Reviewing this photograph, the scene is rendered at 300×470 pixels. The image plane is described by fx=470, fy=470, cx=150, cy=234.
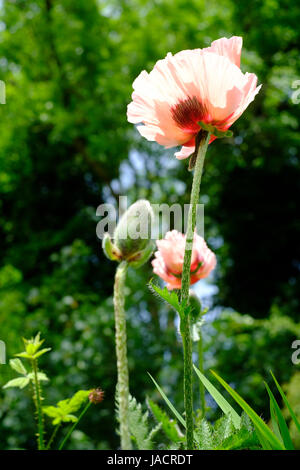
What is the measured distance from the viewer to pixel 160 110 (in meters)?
0.41

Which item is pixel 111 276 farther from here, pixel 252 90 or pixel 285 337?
pixel 252 90

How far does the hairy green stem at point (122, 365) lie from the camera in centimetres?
29

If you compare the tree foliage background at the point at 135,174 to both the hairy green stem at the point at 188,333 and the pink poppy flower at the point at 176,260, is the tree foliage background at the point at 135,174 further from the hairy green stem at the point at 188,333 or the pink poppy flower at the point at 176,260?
the hairy green stem at the point at 188,333

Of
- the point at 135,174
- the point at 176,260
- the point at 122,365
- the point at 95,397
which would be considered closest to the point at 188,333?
the point at 122,365

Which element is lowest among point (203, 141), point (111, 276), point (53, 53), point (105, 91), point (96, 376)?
point (203, 141)

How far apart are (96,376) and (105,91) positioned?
284 cm

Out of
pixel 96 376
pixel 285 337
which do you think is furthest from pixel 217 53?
pixel 285 337

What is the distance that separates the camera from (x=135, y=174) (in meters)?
5.88

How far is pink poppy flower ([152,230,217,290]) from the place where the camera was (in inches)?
25.9

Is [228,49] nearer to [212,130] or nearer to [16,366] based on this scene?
[212,130]

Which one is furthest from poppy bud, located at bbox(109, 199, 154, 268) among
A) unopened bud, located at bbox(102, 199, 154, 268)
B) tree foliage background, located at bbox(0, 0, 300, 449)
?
tree foliage background, located at bbox(0, 0, 300, 449)

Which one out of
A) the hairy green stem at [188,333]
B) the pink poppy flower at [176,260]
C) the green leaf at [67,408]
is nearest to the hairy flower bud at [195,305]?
the pink poppy flower at [176,260]

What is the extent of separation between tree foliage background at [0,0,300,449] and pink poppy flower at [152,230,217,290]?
8.47 feet

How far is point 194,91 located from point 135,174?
18.1ft
